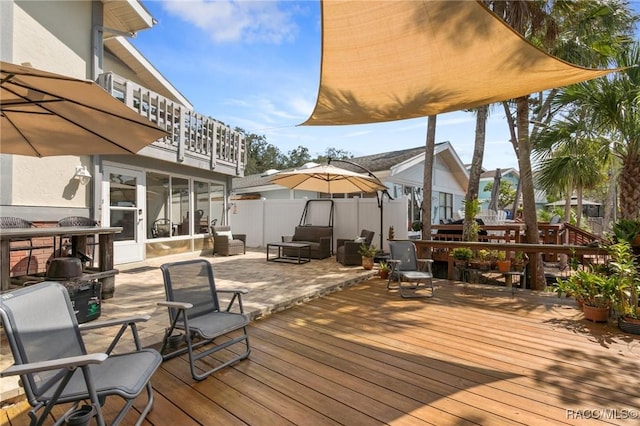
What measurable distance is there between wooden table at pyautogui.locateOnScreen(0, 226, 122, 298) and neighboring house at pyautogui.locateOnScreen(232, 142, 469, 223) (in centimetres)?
708

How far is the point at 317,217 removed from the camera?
10258 mm

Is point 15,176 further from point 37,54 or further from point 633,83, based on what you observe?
point 633,83

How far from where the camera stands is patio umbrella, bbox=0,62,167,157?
93.0 inches

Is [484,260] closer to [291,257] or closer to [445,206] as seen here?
[291,257]

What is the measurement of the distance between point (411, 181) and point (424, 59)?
32.1 ft

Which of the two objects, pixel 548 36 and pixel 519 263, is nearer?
pixel 519 263

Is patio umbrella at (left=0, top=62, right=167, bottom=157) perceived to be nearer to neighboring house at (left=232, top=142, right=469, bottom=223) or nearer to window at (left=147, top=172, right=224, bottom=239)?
window at (left=147, top=172, right=224, bottom=239)

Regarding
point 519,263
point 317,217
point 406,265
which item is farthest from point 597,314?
point 317,217

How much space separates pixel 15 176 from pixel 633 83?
9.73 meters

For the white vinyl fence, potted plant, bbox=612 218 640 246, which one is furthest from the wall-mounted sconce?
potted plant, bbox=612 218 640 246

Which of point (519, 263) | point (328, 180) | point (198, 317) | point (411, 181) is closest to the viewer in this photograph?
point (198, 317)

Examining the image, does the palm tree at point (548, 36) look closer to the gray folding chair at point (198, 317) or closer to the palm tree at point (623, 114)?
the palm tree at point (623, 114)

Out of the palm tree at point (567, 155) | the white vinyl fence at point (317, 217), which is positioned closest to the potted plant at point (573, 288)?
the palm tree at point (567, 155)

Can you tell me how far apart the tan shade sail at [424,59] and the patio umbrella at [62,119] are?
6.63 ft
